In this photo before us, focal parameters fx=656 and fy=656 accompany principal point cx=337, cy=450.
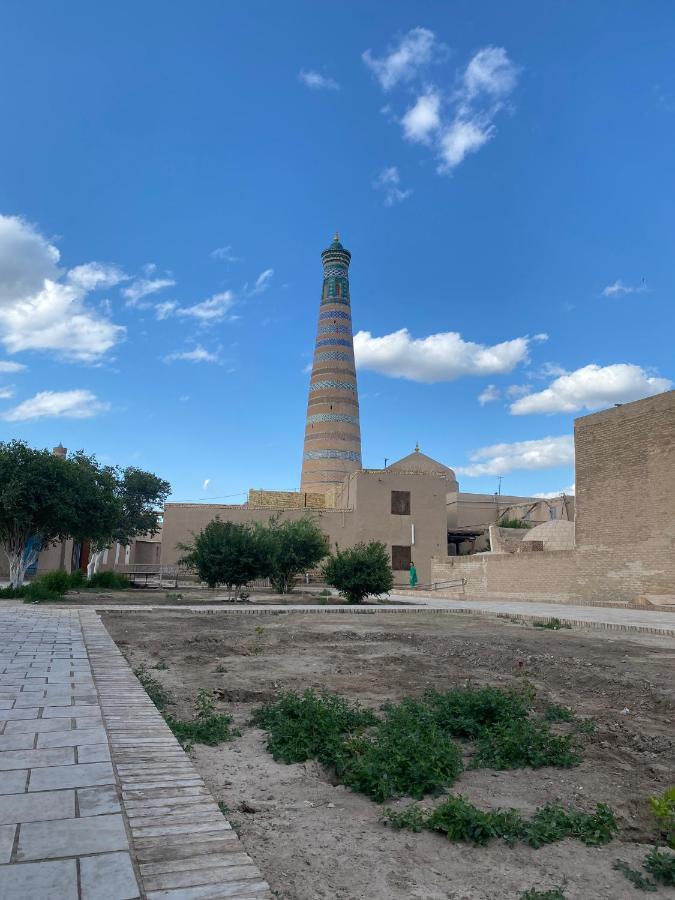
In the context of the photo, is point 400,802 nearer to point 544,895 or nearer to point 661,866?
point 544,895

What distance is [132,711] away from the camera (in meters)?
4.04

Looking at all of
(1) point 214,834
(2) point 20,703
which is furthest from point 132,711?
(1) point 214,834

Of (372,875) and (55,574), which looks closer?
(372,875)

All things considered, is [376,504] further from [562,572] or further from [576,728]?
[576,728]

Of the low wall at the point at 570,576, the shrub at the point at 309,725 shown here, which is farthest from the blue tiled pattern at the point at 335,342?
the shrub at the point at 309,725

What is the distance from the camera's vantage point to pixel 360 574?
60.2ft

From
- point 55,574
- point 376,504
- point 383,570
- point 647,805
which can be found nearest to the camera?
point 647,805

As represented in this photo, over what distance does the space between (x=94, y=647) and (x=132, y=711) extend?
323cm

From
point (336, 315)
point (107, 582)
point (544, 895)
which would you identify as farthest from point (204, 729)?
point (336, 315)

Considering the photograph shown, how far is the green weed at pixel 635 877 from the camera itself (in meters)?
2.18

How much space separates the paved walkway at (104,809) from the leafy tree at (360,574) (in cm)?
1401

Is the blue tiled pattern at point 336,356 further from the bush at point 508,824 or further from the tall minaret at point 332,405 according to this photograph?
the bush at point 508,824

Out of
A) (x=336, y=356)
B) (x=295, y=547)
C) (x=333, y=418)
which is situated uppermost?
(x=336, y=356)

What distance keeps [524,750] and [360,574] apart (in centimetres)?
1487
